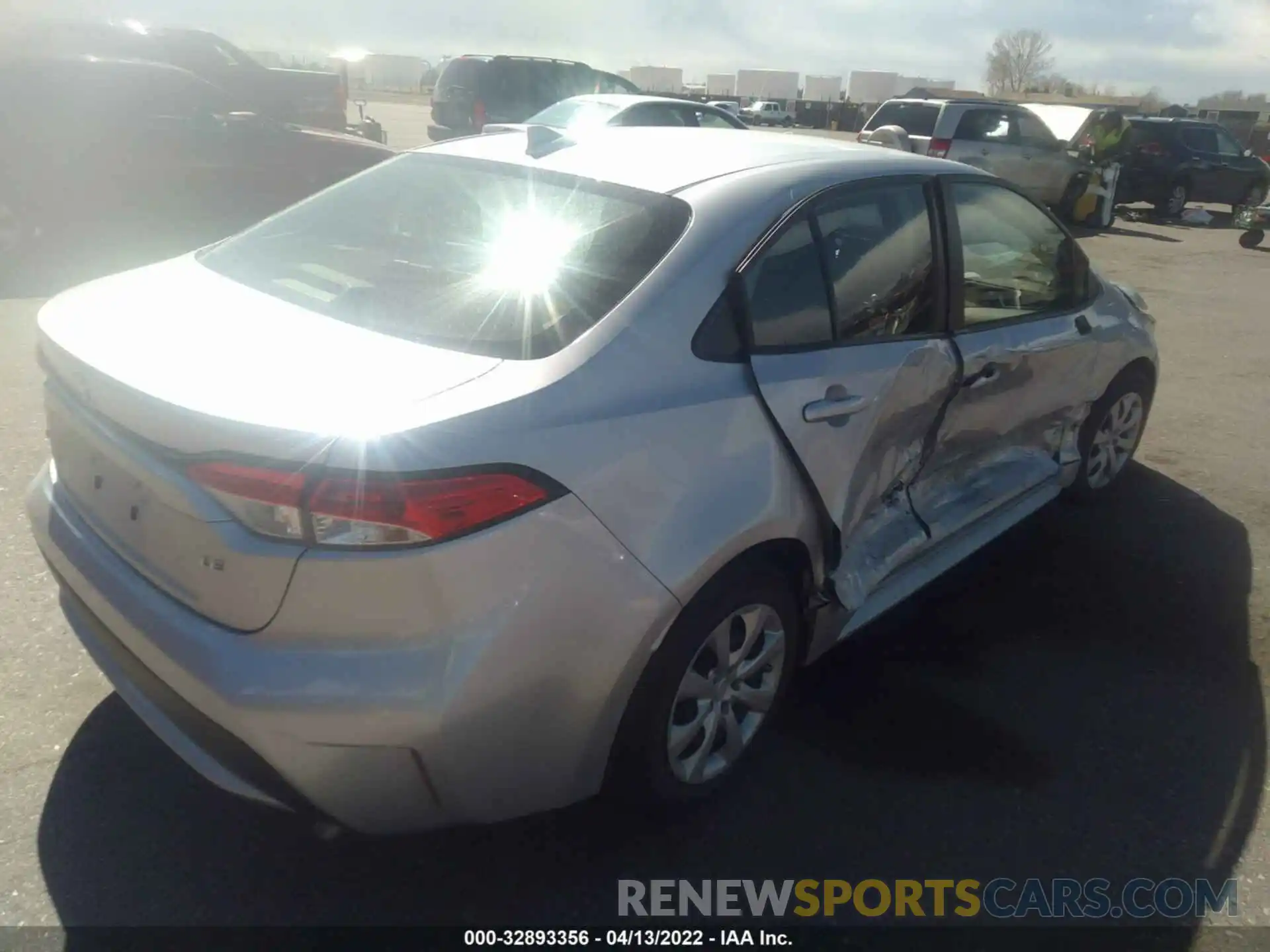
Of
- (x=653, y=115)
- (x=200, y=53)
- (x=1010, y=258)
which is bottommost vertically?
(x=1010, y=258)

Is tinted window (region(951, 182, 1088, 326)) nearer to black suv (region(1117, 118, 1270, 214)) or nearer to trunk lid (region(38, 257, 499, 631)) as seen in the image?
trunk lid (region(38, 257, 499, 631))

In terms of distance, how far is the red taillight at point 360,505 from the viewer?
1.98 metres

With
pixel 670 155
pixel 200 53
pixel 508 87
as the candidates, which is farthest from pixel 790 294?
pixel 508 87

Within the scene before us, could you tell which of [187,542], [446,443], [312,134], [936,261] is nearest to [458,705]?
[446,443]

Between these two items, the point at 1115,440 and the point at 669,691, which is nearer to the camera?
the point at 669,691

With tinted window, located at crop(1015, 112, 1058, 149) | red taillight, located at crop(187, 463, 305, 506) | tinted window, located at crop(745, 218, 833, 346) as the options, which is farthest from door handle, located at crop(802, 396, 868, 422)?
tinted window, located at crop(1015, 112, 1058, 149)

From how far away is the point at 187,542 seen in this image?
2.16m

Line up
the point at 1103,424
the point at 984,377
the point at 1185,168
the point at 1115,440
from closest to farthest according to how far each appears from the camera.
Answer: the point at 984,377 < the point at 1103,424 < the point at 1115,440 < the point at 1185,168

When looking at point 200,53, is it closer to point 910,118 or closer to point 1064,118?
point 910,118

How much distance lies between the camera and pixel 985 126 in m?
16.4

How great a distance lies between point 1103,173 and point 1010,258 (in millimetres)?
14504

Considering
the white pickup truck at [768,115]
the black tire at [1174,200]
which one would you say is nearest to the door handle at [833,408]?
the black tire at [1174,200]

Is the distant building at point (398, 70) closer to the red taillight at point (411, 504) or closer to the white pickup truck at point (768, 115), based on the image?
the white pickup truck at point (768, 115)

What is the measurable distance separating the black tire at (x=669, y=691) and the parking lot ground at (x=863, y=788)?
178mm
